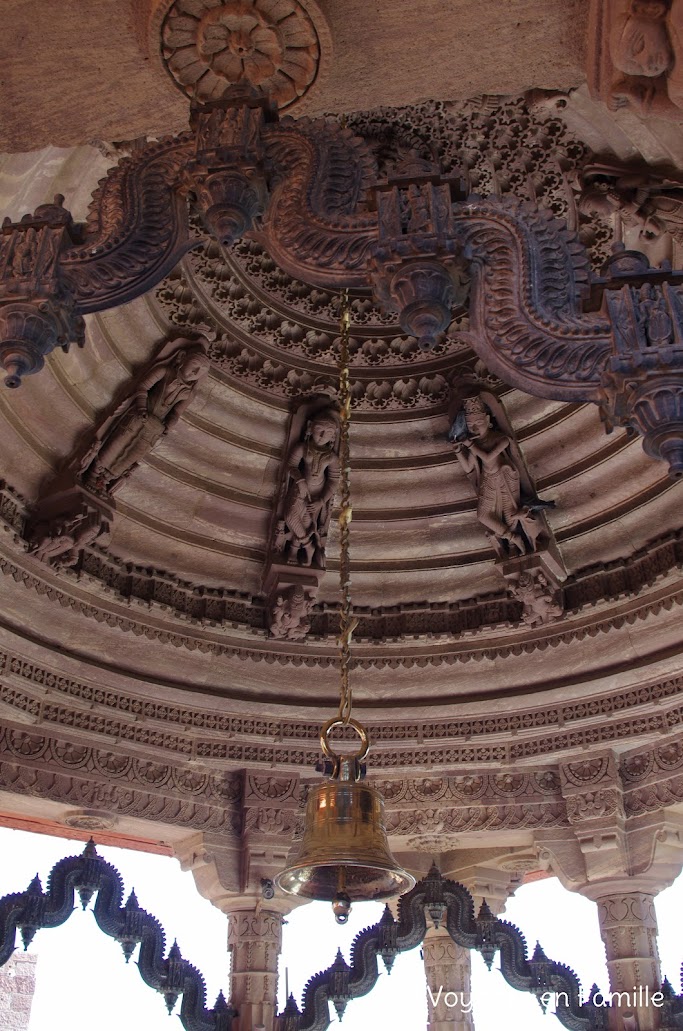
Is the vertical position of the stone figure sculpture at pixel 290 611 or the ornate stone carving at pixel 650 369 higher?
the stone figure sculpture at pixel 290 611

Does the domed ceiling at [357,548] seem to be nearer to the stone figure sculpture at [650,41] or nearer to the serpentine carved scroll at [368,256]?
the serpentine carved scroll at [368,256]

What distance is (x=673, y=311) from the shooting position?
11.7 ft

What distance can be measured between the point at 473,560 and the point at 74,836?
4.15 metres

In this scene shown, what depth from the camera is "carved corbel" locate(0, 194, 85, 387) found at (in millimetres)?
3676

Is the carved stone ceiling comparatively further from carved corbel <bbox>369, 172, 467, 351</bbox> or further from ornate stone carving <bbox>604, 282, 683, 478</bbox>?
ornate stone carving <bbox>604, 282, 683, 478</bbox>

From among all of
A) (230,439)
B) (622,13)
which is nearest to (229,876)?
(230,439)

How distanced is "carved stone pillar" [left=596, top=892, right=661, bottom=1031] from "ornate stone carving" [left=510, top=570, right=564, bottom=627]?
2182 millimetres

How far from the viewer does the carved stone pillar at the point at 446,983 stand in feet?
27.8

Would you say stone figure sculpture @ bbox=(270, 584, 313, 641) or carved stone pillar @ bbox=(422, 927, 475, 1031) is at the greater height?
stone figure sculpture @ bbox=(270, 584, 313, 641)

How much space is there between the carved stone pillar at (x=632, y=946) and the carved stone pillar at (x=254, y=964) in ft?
8.22

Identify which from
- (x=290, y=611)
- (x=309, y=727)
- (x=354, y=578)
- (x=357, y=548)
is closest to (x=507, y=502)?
(x=357, y=548)

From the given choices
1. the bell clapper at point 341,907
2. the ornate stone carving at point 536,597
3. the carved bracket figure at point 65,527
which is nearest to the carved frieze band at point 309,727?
the ornate stone carving at point 536,597

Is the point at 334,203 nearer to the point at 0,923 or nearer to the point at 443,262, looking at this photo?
the point at 443,262

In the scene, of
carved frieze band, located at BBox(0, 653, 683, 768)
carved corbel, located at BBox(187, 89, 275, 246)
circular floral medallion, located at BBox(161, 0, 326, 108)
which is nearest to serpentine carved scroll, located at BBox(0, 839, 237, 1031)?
carved frieze band, located at BBox(0, 653, 683, 768)
